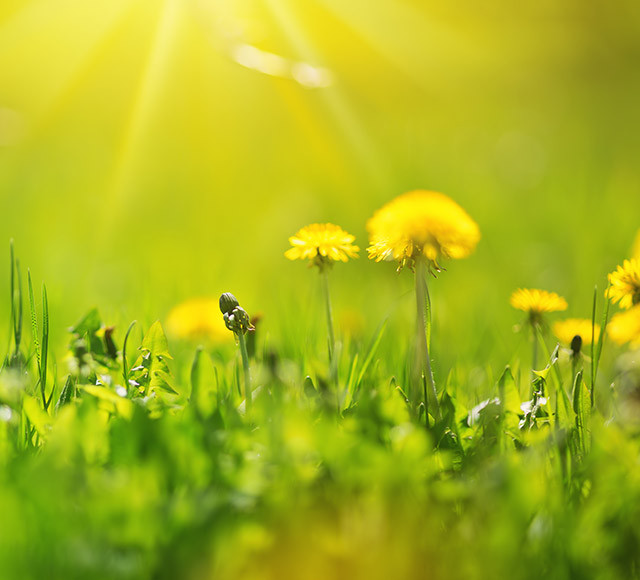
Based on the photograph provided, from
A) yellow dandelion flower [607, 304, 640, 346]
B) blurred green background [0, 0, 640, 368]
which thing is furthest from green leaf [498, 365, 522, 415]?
blurred green background [0, 0, 640, 368]

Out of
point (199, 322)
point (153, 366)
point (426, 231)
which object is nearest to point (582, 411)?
point (426, 231)

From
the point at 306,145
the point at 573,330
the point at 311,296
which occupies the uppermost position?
the point at 306,145

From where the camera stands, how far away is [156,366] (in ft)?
4.23

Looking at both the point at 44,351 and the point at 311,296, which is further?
the point at 311,296

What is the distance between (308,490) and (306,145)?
5.12m

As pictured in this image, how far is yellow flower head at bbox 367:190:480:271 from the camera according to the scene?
3.84 ft

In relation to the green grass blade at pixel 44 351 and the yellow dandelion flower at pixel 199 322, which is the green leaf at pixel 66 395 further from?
the yellow dandelion flower at pixel 199 322

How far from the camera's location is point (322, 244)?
131 cm

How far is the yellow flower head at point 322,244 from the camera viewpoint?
1.30 metres

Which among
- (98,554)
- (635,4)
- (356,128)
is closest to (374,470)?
(98,554)

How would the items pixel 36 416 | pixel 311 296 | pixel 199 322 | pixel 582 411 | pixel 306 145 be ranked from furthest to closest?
1. pixel 306 145
2. pixel 311 296
3. pixel 199 322
4. pixel 582 411
5. pixel 36 416

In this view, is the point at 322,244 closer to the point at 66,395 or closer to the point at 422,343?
the point at 422,343

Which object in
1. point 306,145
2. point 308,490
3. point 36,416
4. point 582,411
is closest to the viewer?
point 308,490

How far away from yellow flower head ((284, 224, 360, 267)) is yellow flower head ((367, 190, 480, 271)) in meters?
0.11
